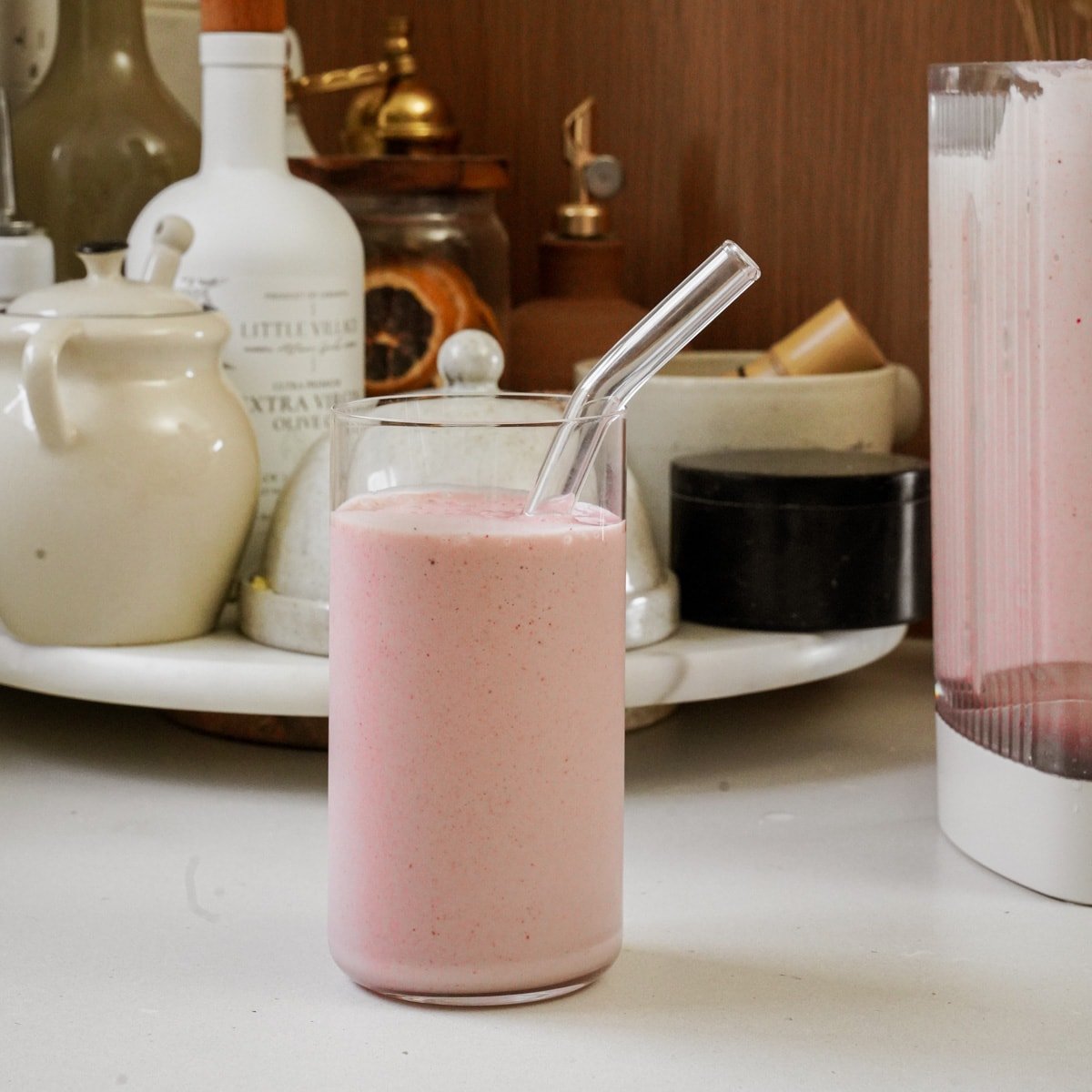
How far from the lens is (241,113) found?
0.71 m

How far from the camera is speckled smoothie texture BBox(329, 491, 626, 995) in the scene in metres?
0.41

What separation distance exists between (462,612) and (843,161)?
51cm

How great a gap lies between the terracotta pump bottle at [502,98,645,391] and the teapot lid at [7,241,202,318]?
0.80 feet

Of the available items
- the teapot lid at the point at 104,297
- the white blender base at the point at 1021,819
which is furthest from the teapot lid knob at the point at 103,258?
the white blender base at the point at 1021,819

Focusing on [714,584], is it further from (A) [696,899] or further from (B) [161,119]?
(B) [161,119]

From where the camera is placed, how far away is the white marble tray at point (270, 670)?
1.97ft

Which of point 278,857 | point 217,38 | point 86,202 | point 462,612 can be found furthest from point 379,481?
point 86,202

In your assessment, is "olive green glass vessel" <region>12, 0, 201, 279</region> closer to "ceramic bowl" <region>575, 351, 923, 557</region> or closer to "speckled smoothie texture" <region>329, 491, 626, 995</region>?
"ceramic bowl" <region>575, 351, 923, 557</region>

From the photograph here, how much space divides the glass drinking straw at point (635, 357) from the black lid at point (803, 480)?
0.21 metres

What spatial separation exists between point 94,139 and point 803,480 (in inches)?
15.8

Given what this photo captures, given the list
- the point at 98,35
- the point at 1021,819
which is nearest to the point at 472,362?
the point at 1021,819

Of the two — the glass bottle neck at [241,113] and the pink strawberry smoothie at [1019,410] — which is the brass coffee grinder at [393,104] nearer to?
the glass bottle neck at [241,113]

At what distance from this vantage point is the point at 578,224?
2.84 feet

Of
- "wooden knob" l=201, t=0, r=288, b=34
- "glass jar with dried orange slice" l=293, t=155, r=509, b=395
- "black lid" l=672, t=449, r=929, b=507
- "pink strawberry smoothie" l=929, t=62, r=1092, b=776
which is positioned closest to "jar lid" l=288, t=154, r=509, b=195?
"glass jar with dried orange slice" l=293, t=155, r=509, b=395
